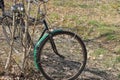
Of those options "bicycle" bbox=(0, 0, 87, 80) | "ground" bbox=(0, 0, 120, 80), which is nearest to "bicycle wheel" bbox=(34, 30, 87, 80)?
"bicycle" bbox=(0, 0, 87, 80)

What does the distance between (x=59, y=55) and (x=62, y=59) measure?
21cm

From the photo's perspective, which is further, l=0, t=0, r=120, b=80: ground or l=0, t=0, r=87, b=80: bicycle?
l=0, t=0, r=120, b=80: ground

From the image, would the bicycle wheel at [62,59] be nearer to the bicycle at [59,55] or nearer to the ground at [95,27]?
the bicycle at [59,55]

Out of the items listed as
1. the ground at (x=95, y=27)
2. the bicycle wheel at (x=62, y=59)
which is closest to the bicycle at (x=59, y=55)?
the bicycle wheel at (x=62, y=59)

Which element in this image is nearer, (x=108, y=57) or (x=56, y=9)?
(x=108, y=57)

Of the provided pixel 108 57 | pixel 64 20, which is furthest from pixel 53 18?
pixel 108 57

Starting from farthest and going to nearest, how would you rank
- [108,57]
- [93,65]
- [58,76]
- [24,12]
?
[108,57]
[93,65]
[58,76]
[24,12]

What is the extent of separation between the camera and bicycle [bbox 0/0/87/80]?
5.21 m

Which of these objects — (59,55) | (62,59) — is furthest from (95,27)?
(59,55)

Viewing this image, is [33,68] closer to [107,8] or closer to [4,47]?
[4,47]

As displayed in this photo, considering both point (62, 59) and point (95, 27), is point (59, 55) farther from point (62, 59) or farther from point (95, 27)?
point (95, 27)

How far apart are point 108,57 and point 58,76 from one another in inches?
65.5

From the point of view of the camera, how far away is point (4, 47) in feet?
22.0

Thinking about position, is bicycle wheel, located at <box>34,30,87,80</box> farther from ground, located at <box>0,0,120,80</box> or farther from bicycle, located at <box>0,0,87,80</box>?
ground, located at <box>0,0,120,80</box>
